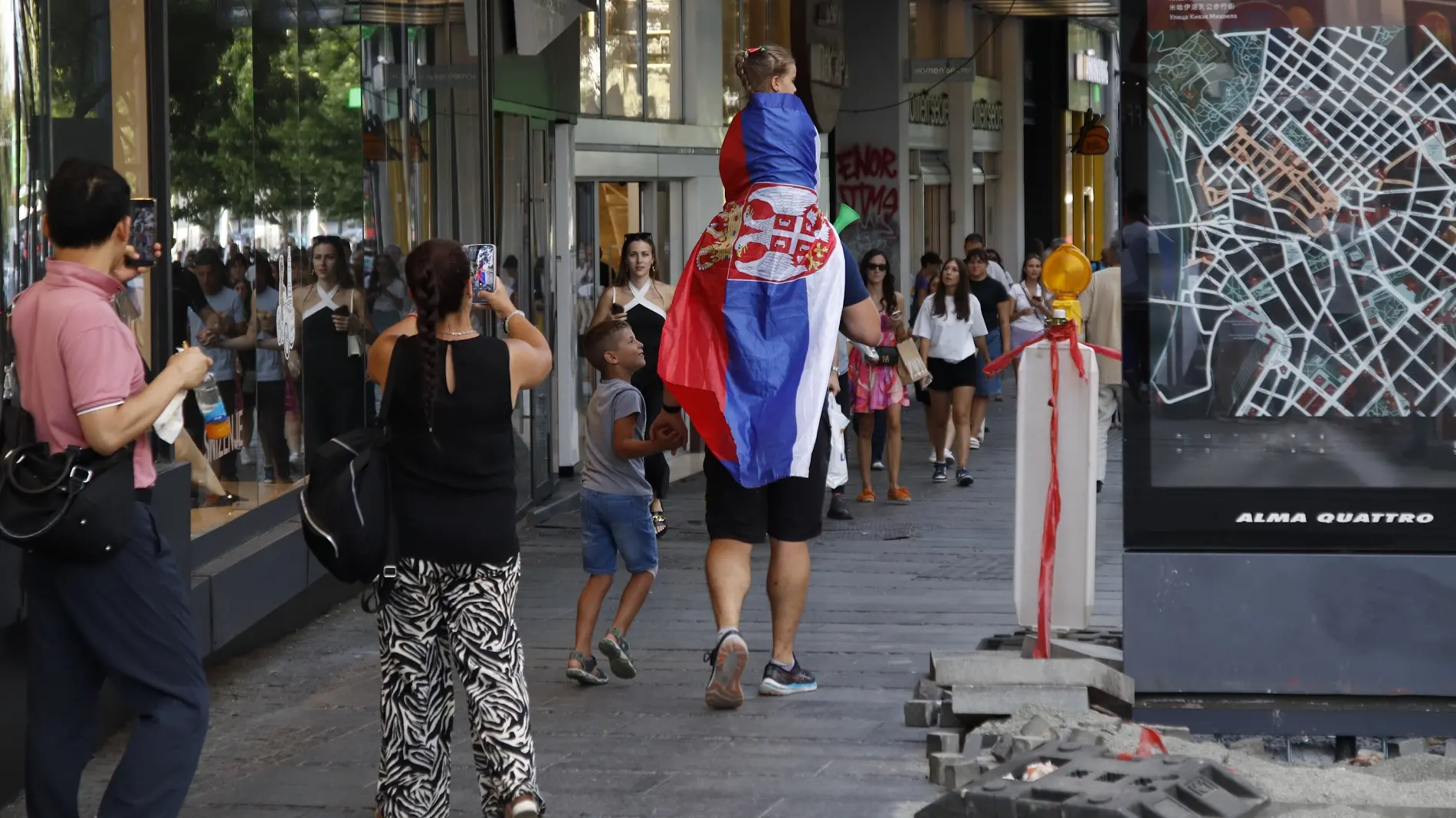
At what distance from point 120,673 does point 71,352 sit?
2.56ft

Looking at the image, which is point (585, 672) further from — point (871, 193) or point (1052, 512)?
point (871, 193)

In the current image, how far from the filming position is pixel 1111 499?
14031mm

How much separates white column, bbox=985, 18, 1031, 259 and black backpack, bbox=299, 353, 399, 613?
1146 inches

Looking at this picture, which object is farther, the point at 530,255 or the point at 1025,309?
the point at 1025,309

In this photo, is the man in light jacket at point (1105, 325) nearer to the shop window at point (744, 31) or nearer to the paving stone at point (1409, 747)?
the shop window at point (744, 31)

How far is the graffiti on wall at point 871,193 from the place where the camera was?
25781mm

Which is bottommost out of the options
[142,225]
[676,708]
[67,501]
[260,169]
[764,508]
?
[676,708]

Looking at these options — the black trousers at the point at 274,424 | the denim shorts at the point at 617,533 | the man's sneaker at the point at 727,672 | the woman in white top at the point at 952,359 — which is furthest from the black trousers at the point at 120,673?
the woman in white top at the point at 952,359

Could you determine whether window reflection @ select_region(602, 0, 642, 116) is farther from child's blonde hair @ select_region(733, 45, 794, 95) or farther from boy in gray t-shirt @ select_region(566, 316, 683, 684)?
child's blonde hair @ select_region(733, 45, 794, 95)

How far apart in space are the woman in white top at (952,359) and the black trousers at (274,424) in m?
6.82

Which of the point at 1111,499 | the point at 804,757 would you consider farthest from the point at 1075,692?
the point at 1111,499

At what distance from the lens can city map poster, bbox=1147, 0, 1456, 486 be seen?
640 cm

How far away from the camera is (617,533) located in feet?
25.3

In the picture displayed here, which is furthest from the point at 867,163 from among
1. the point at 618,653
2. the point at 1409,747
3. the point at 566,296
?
the point at 1409,747
